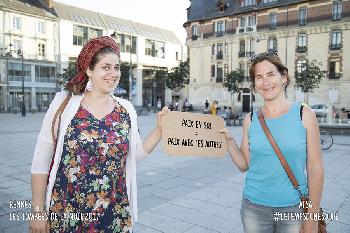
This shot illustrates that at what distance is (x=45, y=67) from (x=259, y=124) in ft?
152

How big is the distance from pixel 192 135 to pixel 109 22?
52.6 metres

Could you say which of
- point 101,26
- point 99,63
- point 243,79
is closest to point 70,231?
point 99,63

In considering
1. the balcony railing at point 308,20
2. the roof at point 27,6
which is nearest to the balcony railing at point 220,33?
the balcony railing at point 308,20

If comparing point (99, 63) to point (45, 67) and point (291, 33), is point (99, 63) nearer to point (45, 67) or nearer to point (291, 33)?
point (291, 33)

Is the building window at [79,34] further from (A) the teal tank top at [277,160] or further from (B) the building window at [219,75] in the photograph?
(A) the teal tank top at [277,160]

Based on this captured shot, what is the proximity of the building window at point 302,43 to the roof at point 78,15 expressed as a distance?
30660mm

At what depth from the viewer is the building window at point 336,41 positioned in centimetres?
3206

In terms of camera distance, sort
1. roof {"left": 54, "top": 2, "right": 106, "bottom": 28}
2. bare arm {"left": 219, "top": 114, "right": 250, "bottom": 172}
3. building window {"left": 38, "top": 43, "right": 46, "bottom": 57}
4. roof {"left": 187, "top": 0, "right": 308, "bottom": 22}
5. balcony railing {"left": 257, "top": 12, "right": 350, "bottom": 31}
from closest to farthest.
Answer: bare arm {"left": 219, "top": 114, "right": 250, "bottom": 172} < balcony railing {"left": 257, "top": 12, "right": 350, "bottom": 31} < roof {"left": 187, "top": 0, "right": 308, "bottom": 22} < building window {"left": 38, "top": 43, "right": 46, "bottom": 57} < roof {"left": 54, "top": 2, "right": 106, "bottom": 28}

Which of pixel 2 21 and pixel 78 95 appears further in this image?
pixel 2 21

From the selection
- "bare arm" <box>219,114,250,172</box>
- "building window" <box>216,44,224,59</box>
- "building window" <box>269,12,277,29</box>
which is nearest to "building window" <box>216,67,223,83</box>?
"building window" <box>216,44,224,59</box>

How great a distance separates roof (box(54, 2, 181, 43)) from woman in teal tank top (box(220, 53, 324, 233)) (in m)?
47.9

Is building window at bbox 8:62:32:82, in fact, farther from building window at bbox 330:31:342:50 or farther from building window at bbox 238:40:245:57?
building window at bbox 330:31:342:50

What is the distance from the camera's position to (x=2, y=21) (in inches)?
1539

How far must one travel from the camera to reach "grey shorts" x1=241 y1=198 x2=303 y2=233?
2.18m
